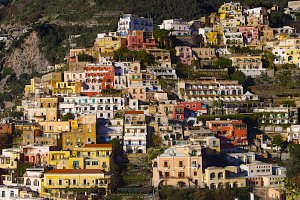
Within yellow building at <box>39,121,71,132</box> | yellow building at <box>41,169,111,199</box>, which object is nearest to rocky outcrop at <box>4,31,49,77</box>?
yellow building at <box>39,121,71,132</box>

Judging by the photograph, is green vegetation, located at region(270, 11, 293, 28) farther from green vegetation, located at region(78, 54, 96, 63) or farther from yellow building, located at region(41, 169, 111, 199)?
yellow building, located at region(41, 169, 111, 199)

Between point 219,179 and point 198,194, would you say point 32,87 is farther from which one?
point 198,194

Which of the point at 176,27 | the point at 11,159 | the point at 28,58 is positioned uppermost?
the point at 176,27

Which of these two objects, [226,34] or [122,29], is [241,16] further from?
[122,29]

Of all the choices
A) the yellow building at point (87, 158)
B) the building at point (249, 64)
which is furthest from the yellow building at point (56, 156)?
the building at point (249, 64)

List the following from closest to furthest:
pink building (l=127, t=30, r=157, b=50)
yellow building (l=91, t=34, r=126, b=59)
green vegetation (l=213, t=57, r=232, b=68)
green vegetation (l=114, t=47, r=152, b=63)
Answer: green vegetation (l=114, t=47, r=152, b=63) → pink building (l=127, t=30, r=157, b=50) → green vegetation (l=213, t=57, r=232, b=68) → yellow building (l=91, t=34, r=126, b=59)

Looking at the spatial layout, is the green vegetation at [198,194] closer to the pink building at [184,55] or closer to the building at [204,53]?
the pink building at [184,55]

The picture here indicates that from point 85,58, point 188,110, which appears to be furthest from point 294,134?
point 85,58
